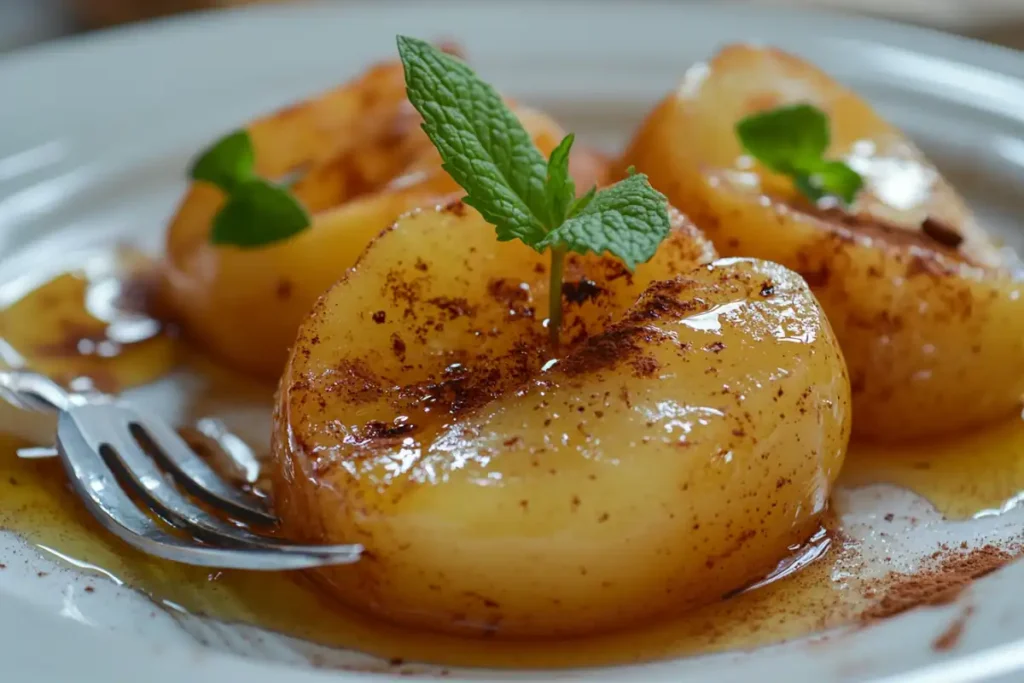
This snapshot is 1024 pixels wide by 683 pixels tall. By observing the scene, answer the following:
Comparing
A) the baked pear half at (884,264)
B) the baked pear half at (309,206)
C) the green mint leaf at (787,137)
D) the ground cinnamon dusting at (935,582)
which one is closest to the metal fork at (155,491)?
the baked pear half at (309,206)

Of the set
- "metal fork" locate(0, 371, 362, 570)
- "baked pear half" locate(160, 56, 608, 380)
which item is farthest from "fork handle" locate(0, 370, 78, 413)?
"baked pear half" locate(160, 56, 608, 380)

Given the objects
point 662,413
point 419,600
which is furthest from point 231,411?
point 662,413

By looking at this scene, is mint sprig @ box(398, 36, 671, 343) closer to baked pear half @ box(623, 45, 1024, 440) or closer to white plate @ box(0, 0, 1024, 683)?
baked pear half @ box(623, 45, 1024, 440)

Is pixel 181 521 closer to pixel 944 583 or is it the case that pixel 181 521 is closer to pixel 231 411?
pixel 231 411

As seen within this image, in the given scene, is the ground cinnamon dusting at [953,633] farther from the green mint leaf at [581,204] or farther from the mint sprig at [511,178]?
the green mint leaf at [581,204]

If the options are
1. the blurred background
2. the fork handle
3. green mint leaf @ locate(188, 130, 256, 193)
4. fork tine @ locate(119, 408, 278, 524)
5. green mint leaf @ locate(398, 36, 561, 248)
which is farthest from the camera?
the blurred background
